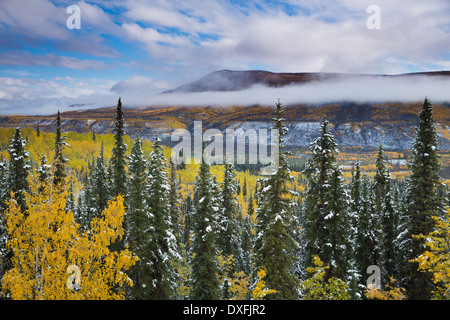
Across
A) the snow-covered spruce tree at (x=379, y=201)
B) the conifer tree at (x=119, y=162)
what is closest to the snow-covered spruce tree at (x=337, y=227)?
the snow-covered spruce tree at (x=379, y=201)

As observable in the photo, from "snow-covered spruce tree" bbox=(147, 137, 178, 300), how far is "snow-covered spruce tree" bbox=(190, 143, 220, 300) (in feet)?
7.43

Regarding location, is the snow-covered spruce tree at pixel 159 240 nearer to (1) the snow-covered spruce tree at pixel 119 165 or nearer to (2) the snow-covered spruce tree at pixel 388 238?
(1) the snow-covered spruce tree at pixel 119 165

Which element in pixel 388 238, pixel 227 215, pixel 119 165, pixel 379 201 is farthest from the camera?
pixel 379 201

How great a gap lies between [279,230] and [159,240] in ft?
36.0

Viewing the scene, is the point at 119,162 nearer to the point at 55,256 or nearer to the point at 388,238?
the point at 55,256

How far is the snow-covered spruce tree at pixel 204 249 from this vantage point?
79.7 ft

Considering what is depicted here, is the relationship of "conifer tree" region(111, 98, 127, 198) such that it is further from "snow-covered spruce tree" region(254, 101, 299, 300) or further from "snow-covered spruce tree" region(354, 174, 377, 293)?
"snow-covered spruce tree" region(354, 174, 377, 293)

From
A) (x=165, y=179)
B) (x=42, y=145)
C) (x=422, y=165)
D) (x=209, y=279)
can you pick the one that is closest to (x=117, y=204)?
(x=165, y=179)

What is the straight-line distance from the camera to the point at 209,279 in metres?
24.6

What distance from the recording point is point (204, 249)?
24.9 meters

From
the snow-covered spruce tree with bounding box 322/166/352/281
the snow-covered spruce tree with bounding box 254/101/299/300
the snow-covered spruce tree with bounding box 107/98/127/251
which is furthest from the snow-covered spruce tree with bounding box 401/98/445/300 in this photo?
the snow-covered spruce tree with bounding box 107/98/127/251

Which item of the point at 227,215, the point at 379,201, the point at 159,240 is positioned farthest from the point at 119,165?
the point at 379,201

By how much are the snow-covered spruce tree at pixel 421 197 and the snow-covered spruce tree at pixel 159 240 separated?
20.4 metres
